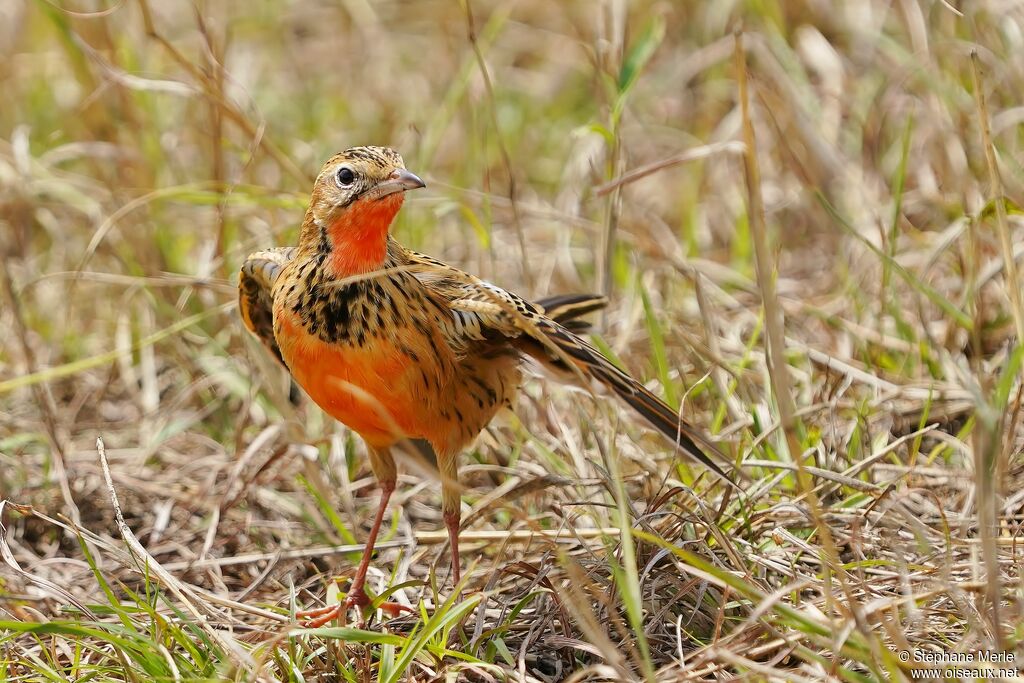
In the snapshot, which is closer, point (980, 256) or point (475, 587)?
point (475, 587)

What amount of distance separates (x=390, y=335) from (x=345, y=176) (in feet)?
1.89

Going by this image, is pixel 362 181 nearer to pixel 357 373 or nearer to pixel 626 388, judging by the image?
pixel 357 373

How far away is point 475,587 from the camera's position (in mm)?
4355

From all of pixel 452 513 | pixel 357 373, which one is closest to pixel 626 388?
pixel 452 513

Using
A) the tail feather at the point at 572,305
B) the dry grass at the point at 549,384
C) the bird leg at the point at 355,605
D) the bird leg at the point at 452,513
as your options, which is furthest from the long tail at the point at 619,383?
the bird leg at the point at 355,605

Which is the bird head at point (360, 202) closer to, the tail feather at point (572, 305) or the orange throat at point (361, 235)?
the orange throat at point (361, 235)

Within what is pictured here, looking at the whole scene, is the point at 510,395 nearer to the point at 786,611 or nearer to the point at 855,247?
the point at 786,611

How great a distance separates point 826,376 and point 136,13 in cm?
505

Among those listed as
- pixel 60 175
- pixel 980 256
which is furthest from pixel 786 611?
pixel 60 175

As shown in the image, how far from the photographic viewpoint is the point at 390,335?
404 cm

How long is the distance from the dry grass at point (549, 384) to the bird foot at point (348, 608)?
9cm

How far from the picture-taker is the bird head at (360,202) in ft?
13.4

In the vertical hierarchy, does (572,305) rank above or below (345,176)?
below

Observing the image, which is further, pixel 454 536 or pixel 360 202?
pixel 454 536
